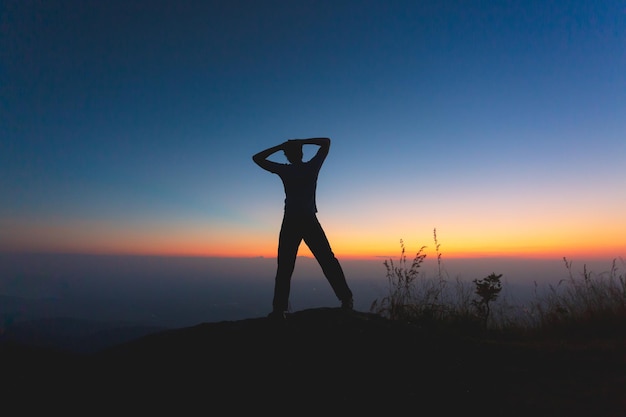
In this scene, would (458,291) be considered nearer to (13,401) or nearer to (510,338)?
(510,338)

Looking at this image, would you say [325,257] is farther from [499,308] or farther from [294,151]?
[499,308]

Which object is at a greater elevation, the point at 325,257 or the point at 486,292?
the point at 325,257

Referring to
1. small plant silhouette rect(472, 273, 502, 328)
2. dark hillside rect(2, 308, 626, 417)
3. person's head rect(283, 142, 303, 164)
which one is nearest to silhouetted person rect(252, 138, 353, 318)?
person's head rect(283, 142, 303, 164)

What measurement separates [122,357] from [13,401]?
2.52 feet

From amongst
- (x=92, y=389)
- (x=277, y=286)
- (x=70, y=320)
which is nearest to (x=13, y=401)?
(x=92, y=389)

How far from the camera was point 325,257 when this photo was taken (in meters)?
3.95

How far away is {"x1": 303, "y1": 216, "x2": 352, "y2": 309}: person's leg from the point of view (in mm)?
3902

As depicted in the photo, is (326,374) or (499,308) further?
(499,308)

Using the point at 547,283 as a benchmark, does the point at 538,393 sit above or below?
below

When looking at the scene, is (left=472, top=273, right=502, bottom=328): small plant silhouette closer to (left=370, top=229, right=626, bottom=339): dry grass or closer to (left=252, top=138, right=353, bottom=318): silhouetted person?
(left=370, top=229, right=626, bottom=339): dry grass

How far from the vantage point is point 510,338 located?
4.71 meters

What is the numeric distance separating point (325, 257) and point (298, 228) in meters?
0.53

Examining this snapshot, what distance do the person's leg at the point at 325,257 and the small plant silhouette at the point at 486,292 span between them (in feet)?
8.94

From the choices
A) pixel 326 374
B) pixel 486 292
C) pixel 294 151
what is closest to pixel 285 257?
pixel 294 151
